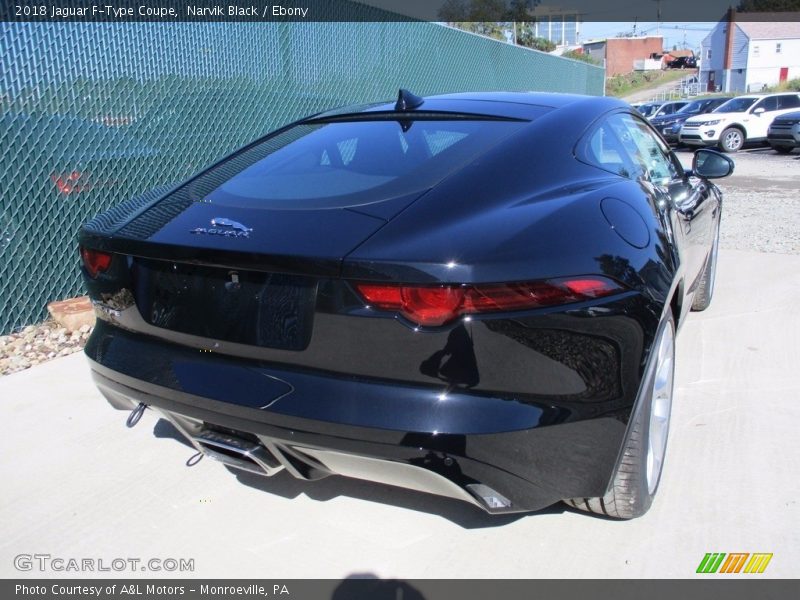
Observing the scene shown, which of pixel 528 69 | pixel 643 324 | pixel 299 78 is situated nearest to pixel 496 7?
pixel 528 69

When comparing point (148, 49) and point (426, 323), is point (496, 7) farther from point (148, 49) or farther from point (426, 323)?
point (426, 323)

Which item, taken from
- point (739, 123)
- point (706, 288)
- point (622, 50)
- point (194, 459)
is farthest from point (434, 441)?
point (622, 50)

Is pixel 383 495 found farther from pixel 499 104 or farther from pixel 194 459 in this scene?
pixel 499 104

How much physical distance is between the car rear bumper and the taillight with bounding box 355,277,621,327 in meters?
0.22

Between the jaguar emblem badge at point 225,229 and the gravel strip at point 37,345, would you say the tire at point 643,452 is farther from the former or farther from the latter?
the gravel strip at point 37,345

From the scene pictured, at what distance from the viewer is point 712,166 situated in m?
4.13

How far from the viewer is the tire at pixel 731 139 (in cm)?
2005

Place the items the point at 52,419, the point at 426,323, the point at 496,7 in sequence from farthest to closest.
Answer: the point at 496,7
the point at 52,419
the point at 426,323

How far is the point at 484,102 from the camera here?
3.01 metres

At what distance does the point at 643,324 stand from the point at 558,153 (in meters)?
0.72

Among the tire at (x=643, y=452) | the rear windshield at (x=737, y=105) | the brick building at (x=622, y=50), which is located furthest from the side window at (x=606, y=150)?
the brick building at (x=622, y=50)

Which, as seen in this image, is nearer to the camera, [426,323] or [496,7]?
[426,323]

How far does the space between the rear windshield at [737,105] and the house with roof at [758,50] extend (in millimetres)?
40958

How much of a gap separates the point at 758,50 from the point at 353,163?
67683 millimetres
